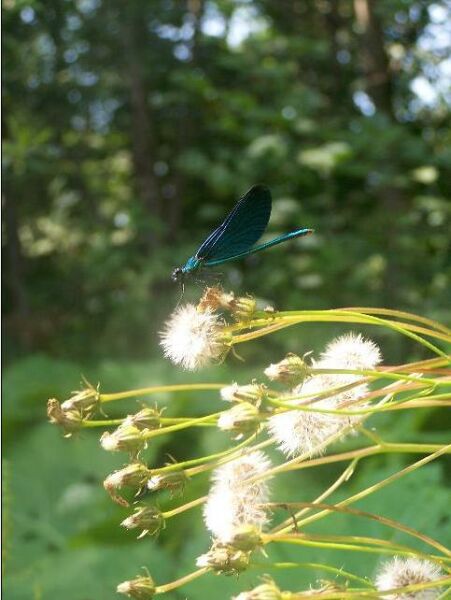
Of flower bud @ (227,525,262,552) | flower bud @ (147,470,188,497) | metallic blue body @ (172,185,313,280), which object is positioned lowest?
flower bud @ (227,525,262,552)

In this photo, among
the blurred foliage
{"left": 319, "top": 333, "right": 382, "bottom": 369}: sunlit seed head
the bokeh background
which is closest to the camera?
{"left": 319, "top": 333, "right": 382, "bottom": 369}: sunlit seed head

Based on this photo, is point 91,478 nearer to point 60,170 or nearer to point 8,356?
point 8,356

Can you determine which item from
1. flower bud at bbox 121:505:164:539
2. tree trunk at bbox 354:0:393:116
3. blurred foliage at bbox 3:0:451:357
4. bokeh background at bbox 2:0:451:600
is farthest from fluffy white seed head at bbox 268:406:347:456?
tree trunk at bbox 354:0:393:116

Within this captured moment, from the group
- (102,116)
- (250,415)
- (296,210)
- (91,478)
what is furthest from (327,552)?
(102,116)

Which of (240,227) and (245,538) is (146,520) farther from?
(240,227)

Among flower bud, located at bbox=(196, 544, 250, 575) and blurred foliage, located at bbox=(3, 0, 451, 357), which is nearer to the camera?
flower bud, located at bbox=(196, 544, 250, 575)

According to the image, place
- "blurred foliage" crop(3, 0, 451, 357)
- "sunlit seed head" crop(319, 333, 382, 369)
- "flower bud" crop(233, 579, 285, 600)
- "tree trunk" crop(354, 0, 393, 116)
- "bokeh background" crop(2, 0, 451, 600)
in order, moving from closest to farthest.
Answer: "flower bud" crop(233, 579, 285, 600) < "sunlit seed head" crop(319, 333, 382, 369) < "bokeh background" crop(2, 0, 451, 600) < "blurred foliage" crop(3, 0, 451, 357) < "tree trunk" crop(354, 0, 393, 116)

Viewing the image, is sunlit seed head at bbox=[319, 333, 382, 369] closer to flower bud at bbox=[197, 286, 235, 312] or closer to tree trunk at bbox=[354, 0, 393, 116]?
flower bud at bbox=[197, 286, 235, 312]
